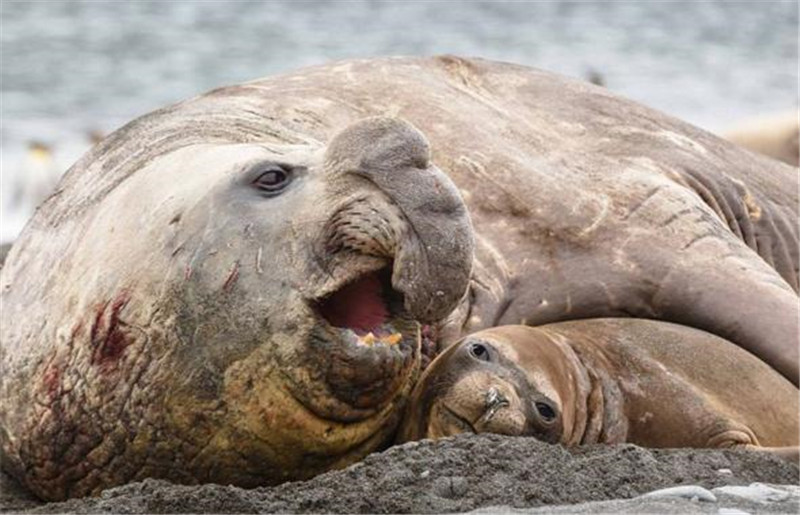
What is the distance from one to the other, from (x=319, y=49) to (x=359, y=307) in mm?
30635

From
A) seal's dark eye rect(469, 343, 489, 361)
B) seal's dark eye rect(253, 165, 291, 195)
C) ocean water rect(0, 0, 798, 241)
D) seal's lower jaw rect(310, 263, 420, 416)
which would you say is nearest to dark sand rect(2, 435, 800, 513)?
seal's lower jaw rect(310, 263, 420, 416)

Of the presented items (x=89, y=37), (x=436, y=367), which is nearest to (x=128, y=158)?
(x=436, y=367)

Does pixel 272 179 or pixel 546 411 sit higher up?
pixel 272 179

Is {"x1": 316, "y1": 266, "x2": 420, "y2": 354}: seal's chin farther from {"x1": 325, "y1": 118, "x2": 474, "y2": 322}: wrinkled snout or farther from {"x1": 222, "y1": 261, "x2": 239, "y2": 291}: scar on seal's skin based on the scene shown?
{"x1": 222, "y1": 261, "x2": 239, "y2": 291}: scar on seal's skin

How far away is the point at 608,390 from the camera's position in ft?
19.9

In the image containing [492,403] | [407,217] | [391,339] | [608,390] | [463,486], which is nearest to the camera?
[463,486]

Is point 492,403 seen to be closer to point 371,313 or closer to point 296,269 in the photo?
point 371,313

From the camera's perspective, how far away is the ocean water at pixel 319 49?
24750 millimetres

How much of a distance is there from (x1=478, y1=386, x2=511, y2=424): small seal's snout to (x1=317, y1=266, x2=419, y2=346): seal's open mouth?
0.35 m

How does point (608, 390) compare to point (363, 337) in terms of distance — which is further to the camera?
point (608, 390)

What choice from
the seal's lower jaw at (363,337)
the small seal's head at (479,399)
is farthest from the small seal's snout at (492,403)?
the seal's lower jaw at (363,337)

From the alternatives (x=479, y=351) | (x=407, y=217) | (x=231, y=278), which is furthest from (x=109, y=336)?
(x=479, y=351)

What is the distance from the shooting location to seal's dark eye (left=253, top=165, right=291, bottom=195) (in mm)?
5363

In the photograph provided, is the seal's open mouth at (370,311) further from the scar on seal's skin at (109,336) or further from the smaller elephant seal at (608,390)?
the scar on seal's skin at (109,336)
